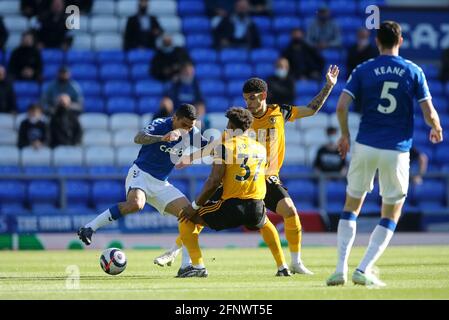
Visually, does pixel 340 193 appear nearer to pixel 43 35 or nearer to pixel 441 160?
pixel 441 160

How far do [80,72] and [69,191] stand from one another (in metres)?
4.14

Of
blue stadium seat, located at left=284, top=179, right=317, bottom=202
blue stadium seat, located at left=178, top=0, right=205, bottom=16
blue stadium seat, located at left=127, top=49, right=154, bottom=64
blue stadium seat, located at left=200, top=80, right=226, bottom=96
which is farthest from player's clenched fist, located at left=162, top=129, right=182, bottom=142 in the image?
blue stadium seat, located at left=178, top=0, right=205, bottom=16

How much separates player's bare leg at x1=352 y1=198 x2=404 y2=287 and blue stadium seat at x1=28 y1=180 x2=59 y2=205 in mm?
10808

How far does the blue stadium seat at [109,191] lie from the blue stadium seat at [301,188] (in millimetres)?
3258

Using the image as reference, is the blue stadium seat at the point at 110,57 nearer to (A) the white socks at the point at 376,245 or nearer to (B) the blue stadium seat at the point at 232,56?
(B) the blue stadium seat at the point at 232,56

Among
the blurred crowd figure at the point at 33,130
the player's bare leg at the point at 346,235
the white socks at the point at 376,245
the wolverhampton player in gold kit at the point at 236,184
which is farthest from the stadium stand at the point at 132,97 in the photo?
the white socks at the point at 376,245

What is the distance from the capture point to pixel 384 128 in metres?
9.86

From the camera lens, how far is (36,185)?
19969mm

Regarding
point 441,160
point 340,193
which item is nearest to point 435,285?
point 340,193

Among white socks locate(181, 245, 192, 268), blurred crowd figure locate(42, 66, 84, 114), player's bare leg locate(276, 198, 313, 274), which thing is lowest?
white socks locate(181, 245, 192, 268)

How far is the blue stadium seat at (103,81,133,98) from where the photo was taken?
23.2 meters

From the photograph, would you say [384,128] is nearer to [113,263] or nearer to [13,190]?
[113,263]

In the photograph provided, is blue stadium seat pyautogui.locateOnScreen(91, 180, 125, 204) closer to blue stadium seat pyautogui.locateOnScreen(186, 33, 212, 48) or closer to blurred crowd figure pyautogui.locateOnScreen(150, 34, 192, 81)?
blurred crowd figure pyautogui.locateOnScreen(150, 34, 192, 81)
